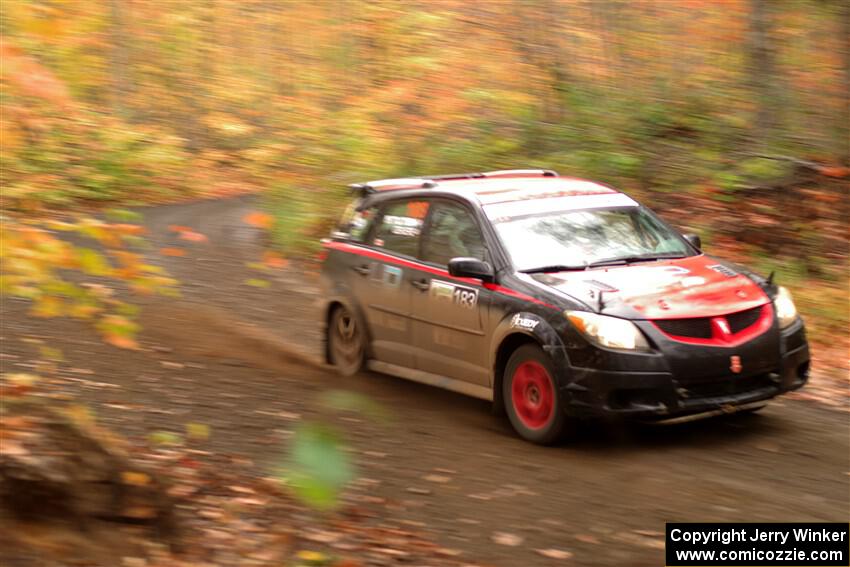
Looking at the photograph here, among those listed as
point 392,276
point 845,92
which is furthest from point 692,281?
point 845,92

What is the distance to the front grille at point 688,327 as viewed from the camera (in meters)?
6.91

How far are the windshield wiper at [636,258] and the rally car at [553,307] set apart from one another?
2cm

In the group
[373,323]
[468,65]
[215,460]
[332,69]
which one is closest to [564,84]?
[468,65]

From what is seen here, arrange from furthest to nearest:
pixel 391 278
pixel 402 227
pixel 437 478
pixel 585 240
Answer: pixel 402 227, pixel 391 278, pixel 585 240, pixel 437 478

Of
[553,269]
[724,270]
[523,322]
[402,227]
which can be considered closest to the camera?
[523,322]

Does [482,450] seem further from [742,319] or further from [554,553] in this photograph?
[742,319]

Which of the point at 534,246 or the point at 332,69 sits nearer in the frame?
the point at 534,246

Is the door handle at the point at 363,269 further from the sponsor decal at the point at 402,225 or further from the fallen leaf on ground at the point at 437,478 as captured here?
the fallen leaf on ground at the point at 437,478

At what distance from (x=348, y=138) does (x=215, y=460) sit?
12108 millimetres

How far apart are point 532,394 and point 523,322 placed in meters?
0.50

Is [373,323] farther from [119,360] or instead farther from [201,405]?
[119,360]

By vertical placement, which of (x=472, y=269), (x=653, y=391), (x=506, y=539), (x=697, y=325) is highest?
(x=472, y=269)

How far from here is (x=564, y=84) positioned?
16.5 metres

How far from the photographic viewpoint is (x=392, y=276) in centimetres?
887
